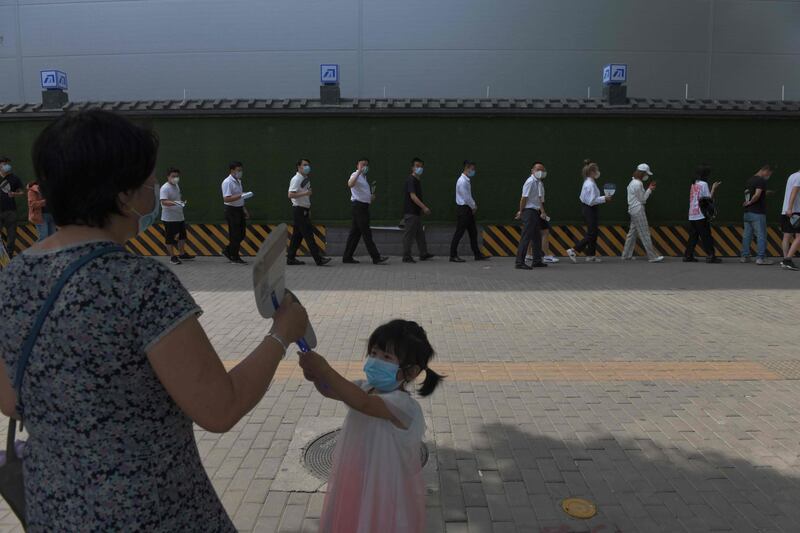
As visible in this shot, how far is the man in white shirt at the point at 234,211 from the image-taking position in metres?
11.5

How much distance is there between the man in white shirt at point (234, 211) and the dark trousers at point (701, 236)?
27.4 ft

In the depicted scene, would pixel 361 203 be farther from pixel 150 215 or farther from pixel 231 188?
pixel 150 215

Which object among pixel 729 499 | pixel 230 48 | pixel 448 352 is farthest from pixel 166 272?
pixel 230 48

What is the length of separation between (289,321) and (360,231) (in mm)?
9828

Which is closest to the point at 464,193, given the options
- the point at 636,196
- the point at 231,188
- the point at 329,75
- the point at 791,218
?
the point at 636,196

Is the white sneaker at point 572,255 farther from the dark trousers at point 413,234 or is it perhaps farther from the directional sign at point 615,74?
the directional sign at point 615,74

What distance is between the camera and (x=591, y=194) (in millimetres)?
11789

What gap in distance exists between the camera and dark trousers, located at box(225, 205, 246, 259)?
11.8 meters

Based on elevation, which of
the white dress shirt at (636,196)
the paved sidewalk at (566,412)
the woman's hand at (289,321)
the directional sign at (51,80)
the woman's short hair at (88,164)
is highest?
the directional sign at (51,80)

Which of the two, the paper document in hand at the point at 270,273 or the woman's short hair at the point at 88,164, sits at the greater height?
the woman's short hair at the point at 88,164

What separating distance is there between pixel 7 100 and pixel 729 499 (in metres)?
20.7

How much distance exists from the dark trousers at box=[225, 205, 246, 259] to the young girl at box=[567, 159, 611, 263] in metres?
6.20

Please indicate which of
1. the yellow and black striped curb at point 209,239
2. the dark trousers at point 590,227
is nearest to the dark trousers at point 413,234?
the yellow and black striped curb at point 209,239

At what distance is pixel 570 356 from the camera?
5902mm
